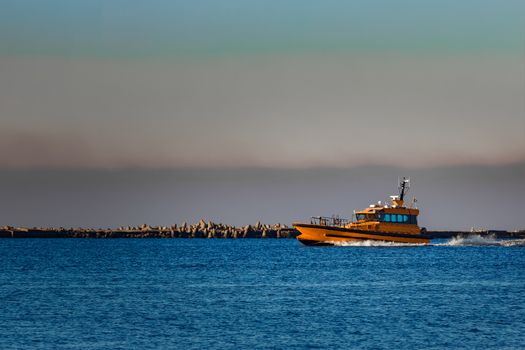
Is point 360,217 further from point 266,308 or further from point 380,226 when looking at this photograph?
point 266,308

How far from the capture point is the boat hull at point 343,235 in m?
120

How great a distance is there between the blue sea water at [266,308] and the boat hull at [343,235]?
25.5 m

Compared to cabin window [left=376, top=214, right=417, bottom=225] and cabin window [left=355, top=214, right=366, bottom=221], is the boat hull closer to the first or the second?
cabin window [left=376, top=214, right=417, bottom=225]

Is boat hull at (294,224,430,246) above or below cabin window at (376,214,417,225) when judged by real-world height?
below

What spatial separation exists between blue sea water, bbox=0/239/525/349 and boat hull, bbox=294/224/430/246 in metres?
25.5

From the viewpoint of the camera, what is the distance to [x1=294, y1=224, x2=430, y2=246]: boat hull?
119812 mm

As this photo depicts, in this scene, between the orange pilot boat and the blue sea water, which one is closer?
the blue sea water

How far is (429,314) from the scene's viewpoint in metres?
52.2

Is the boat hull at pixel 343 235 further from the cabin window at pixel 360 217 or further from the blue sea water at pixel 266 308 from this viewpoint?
the blue sea water at pixel 266 308

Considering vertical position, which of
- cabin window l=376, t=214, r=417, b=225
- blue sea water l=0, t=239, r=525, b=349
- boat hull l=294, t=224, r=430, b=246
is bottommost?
blue sea water l=0, t=239, r=525, b=349

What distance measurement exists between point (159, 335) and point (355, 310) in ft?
46.8

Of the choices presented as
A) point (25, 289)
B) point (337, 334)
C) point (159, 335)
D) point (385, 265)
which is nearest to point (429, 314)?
point (337, 334)

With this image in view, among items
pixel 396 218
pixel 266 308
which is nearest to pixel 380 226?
pixel 396 218

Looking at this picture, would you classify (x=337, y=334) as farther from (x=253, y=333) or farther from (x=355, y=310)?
(x=355, y=310)
